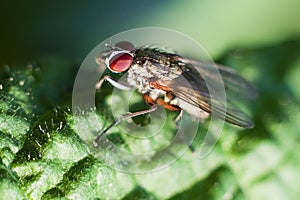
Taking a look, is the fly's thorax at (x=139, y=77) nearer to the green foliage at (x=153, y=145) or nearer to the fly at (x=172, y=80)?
the fly at (x=172, y=80)

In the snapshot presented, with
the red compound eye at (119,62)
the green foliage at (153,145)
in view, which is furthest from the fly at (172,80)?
the green foliage at (153,145)

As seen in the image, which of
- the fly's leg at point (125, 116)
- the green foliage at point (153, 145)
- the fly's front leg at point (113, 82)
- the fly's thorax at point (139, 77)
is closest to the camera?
the green foliage at point (153, 145)

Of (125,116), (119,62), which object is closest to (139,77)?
(119,62)

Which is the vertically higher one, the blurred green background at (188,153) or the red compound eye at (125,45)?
the red compound eye at (125,45)

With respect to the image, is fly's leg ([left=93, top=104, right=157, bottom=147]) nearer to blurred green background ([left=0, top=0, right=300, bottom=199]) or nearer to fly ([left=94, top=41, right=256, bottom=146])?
fly ([left=94, top=41, right=256, bottom=146])

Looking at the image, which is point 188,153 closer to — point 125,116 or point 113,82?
point 125,116

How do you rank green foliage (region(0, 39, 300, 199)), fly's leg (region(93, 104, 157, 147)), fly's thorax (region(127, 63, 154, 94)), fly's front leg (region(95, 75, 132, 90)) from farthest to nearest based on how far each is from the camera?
fly's thorax (region(127, 63, 154, 94)) → fly's front leg (region(95, 75, 132, 90)) → fly's leg (region(93, 104, 157, 147)) → green foliage (region(0, 39, 300, 199))

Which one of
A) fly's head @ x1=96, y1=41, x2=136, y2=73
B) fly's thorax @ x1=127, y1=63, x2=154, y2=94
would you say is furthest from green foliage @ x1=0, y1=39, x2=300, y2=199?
fly's head @ x1=96, y1=41, x2=136, y2=73

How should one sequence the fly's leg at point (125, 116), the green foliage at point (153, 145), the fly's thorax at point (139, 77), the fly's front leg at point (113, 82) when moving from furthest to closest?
the fly's thorax at point (139, 77), the fly's front leg at point (113, 82), the fly's leg at point (125, 116), the green foliage at point (153, 145)
